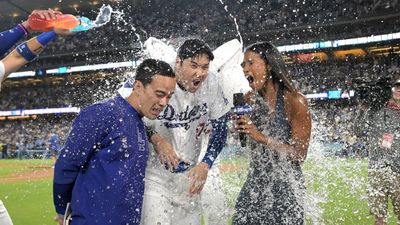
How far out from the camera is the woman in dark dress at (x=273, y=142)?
11.0 feet

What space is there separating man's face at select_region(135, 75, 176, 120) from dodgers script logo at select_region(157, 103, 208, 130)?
0.75 m

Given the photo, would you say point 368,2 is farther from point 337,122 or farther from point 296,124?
point 296,124

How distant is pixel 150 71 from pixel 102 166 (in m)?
0.68

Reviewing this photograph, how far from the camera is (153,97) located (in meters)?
2.92

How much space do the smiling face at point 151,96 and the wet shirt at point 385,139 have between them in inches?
149

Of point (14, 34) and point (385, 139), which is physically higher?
point (14, 34)

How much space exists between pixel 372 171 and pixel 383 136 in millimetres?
475

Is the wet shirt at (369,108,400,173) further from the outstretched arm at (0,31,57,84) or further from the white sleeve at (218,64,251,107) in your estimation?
the outstretched arm at (0,31,57,84)

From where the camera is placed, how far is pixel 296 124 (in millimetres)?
3436

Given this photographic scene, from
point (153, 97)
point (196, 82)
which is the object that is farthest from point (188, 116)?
point (153, 97)

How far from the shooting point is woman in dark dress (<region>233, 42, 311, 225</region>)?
11.0 ft

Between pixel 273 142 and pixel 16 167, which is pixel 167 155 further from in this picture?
pixel 16 167

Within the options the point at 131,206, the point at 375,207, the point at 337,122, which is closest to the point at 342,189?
the point at 375,207

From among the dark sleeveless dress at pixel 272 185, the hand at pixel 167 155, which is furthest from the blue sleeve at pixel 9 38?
the dark sleeveless dress at pixel 272 185
